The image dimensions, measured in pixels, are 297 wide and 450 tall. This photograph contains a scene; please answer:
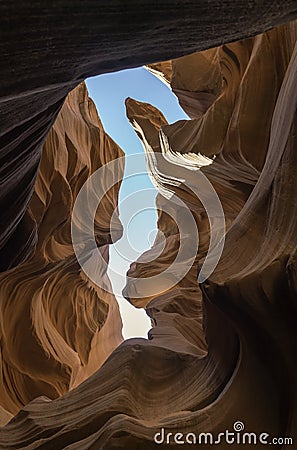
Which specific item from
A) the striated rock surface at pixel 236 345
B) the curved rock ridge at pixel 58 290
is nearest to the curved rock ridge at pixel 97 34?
the striated rock surface at pixel 236 345

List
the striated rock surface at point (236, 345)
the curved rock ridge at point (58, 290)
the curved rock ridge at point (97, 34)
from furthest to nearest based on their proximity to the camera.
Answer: the curved rock ridge at point (58, 290)
the striated rock surface at point (236, 345)
the curved rock ridge at point (97, 34)

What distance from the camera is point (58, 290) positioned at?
6715 millimetres

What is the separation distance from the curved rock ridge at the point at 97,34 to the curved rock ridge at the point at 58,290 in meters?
3.35

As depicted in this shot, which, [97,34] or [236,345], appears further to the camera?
[236,345]

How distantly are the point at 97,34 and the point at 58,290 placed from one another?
5869 millimetres

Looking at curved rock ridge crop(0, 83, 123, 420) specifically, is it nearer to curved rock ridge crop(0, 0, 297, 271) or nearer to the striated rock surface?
the striated rock surface

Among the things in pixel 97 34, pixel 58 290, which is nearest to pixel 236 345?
pixel 97 34

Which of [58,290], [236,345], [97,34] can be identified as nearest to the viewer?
[97,34]

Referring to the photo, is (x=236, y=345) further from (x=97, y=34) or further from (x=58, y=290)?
(x=58, y=290)

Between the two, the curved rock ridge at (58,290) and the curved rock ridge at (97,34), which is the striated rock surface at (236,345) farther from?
the curved rock ridge at (58,290)

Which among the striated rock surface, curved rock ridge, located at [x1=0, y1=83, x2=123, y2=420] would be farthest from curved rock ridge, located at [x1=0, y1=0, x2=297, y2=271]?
curved rock ridge, located at [x1=0, y1=83, x2=123, y2=420]

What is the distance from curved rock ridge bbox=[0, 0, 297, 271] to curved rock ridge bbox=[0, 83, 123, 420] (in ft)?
11.0

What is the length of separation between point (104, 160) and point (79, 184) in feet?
3.76

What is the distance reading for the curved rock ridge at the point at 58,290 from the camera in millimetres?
5430
